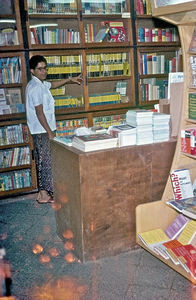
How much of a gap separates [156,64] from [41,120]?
235cm

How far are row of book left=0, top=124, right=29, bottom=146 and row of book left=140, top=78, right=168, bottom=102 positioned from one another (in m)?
1.92

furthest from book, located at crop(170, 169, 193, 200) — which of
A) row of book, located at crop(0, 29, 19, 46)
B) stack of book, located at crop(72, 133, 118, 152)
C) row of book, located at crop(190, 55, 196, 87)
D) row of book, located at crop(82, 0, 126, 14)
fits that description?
row of book, located at crop(82, 0, 126, 14)

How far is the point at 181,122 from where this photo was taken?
308 cm

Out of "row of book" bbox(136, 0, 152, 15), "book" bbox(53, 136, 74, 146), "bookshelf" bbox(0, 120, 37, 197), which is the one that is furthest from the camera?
"row of book" bbox(136, 0, 152, 15)

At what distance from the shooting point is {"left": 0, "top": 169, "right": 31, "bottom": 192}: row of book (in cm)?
487

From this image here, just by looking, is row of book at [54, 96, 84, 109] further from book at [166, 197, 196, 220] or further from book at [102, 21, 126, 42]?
book at [166, 197, 196, 220]

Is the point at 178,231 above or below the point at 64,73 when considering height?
below

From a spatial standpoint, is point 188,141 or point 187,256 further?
point 188,141

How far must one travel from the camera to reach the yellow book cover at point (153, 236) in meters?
3.17

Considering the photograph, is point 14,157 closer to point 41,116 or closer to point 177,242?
point 41,116

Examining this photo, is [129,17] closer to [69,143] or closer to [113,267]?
[69,143]

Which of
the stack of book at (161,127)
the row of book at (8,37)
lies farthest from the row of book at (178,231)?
the row of book at (8,37)

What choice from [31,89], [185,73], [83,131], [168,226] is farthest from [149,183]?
[31,89]

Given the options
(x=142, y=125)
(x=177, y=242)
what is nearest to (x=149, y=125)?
(x=142, y=125)
